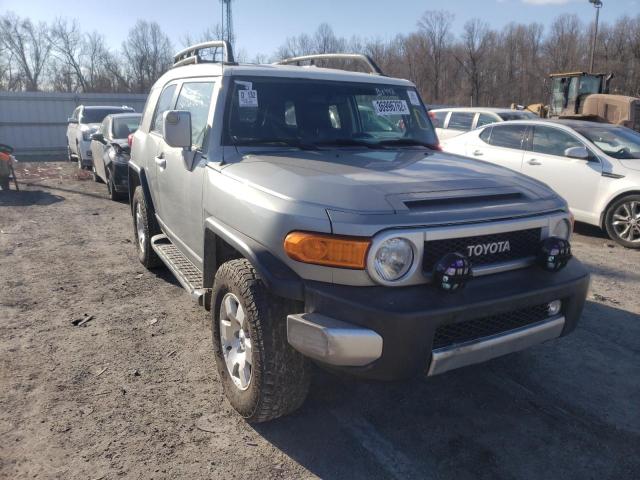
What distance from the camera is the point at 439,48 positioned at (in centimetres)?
6100

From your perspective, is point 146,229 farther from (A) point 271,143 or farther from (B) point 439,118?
(B) point 439,118

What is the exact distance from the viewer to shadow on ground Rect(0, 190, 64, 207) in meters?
10.1

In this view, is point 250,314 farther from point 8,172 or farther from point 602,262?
point 8,172

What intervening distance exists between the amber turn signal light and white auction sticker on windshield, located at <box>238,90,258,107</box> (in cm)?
152

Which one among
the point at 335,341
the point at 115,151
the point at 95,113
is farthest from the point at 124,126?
the point at 335,341

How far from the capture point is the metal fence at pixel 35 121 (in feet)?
69.2

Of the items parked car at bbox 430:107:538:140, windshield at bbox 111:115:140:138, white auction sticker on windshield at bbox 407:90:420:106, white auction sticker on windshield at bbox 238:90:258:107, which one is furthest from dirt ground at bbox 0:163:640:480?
parked car at bbox 430:107:538:140

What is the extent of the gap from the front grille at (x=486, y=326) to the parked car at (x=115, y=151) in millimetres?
7921

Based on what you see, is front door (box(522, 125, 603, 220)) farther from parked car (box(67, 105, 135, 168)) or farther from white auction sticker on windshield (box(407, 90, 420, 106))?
parked car (box(67, 105, 135, 168))

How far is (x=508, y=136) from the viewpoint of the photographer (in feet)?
28.5

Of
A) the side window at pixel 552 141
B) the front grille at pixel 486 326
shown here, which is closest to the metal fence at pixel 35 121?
the side window at pixel 552 141

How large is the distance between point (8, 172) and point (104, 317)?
8.30 m

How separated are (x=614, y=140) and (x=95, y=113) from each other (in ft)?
43.6

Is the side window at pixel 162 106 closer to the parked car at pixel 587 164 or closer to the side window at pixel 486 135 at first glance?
the parked car at pixel 587 164
